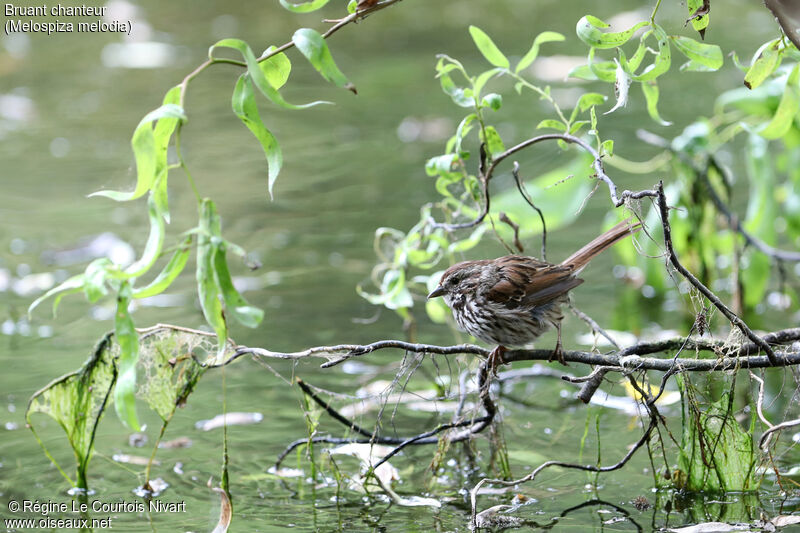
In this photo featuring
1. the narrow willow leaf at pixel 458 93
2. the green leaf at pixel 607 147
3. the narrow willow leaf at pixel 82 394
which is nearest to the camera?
the green leaf at pixel 607 147

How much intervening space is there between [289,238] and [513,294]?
13.7 ft

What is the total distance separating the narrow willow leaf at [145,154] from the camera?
2.88 metres

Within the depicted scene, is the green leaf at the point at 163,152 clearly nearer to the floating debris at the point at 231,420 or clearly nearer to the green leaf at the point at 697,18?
the green leaf at the point at 697,18

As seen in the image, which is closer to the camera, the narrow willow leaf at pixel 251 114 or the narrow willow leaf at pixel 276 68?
the narrow willow leaf at pixel 251 114

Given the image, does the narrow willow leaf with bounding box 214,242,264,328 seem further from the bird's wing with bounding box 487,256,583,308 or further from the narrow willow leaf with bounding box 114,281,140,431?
the bird's wing with bounding box 487,256,583,308

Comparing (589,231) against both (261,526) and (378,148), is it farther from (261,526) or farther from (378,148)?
(261,526)

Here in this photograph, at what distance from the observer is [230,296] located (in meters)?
3.04

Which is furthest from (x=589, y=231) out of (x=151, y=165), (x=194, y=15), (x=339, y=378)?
(x=194, y=15)

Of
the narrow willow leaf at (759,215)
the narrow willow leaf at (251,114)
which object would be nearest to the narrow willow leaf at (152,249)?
the narrow willow leaf at (251,114)

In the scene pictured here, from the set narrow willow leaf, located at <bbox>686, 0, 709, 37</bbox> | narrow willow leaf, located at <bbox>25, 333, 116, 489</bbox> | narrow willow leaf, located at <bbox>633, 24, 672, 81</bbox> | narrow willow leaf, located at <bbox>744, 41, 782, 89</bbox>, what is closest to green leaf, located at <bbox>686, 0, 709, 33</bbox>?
narrow willow leaf, located at <bbox>686, 0, 709, 37</bbox>

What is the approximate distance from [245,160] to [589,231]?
390cm

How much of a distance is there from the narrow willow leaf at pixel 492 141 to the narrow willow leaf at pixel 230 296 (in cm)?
149

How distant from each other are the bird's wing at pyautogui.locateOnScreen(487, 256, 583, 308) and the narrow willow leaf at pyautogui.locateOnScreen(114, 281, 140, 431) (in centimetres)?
164

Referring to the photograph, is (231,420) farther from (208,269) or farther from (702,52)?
(702,52)
